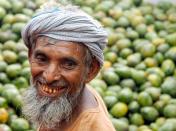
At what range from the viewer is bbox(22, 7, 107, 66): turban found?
252 cm

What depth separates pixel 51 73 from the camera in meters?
2.52

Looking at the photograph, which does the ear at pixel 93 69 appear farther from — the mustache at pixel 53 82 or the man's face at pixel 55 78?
the mustache at pixel 53 82

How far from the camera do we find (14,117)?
532 centimetres

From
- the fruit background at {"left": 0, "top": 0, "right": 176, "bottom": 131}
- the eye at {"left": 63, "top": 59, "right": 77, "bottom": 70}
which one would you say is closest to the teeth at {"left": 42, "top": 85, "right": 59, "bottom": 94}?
the eye at {"left": 63, "top": 59, "right": 77, "bottom": 70}

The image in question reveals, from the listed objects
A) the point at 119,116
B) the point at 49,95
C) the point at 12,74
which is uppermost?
the point at 49,95

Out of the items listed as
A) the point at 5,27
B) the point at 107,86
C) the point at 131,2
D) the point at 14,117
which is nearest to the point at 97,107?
the point at 14,117

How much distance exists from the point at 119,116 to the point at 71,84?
305 cm

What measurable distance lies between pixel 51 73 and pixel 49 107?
0.79 ft

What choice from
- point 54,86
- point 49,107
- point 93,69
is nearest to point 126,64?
point 93,69

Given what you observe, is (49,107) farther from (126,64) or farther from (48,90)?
(126,64)

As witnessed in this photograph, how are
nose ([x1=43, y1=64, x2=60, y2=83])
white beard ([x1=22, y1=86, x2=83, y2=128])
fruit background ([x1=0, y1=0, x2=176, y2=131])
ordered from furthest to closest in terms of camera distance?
1. fruit background ([x1=0, y1=0, x2=176, y2=131])
2. white beard ([x1=22, y1=86, x2=83, y2=128])
3. nose ([x1=43, y1=64, x2=60, y2=83])

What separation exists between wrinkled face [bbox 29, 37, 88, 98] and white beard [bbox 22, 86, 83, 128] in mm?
43

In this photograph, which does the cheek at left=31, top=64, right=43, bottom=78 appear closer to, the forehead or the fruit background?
the forehead

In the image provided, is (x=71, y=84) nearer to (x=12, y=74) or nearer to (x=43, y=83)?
(x=43, y=83)
